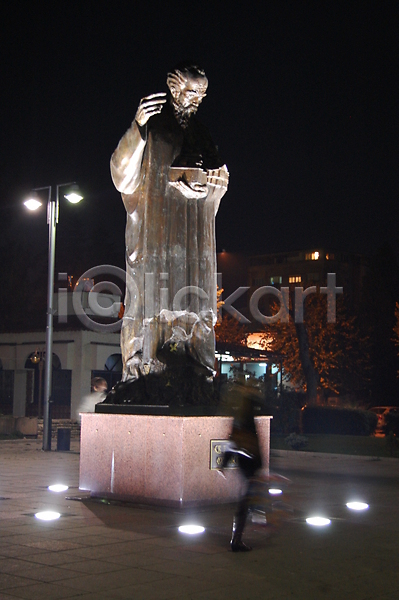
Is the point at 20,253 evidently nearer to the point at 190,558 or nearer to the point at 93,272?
the point at 93,272

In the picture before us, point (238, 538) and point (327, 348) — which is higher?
point (327, 348)

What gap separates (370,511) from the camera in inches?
360

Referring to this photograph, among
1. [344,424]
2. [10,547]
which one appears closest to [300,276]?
[344,424]

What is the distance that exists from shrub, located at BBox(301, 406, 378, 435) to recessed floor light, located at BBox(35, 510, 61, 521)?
22.8 meters

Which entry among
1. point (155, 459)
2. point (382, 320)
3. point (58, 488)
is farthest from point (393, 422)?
point (382, 320)

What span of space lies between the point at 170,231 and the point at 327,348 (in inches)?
1602

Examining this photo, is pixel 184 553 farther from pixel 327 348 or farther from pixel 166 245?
pixel 327 348

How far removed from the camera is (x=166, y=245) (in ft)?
31.0

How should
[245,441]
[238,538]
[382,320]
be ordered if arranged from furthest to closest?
1. [382,320]
2. [245,441]
3. [238,538]

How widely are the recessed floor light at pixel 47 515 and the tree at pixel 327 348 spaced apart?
3824 centimetres

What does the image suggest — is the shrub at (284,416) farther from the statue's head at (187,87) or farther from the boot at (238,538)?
the boot at (238,538)

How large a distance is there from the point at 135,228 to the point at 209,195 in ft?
3.34

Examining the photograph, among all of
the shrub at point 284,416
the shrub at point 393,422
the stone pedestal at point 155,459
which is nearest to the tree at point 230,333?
the shrub at point 284,416

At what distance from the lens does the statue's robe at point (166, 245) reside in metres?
9.31
